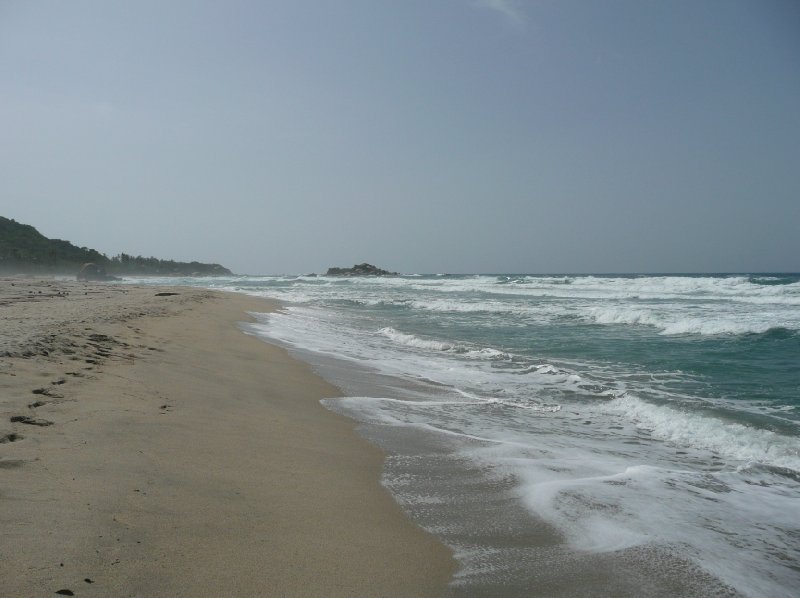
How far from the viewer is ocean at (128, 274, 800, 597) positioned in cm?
260

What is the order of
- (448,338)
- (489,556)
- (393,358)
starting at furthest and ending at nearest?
1. (448,338)
2. (393,358)
3. (489,556)

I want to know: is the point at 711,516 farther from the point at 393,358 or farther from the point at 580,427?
the point at 393,358

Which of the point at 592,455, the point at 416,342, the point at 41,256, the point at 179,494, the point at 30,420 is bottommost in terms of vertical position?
the point at 592,455

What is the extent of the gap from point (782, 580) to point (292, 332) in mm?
11416

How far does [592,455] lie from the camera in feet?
14.6

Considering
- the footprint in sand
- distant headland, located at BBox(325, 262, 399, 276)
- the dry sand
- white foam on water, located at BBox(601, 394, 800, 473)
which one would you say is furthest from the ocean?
distant headland, located at BBox(325, 262, 399, 276)

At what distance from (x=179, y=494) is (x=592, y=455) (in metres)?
3.58

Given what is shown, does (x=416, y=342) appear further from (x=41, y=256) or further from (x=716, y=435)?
(x=41, y=256)

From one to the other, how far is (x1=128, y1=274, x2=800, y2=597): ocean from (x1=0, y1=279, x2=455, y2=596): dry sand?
42cm

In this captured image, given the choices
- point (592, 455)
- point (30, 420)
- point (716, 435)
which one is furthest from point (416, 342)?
point (30, 420)

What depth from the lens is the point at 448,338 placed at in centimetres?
1241

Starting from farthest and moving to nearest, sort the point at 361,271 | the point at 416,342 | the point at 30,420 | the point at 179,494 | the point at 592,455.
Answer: the point at 361,271, the point at 416,342, the point at 592,455, the point at 30,420, the point at 179,494

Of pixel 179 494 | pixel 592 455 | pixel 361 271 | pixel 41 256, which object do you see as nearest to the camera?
pixel 179 494

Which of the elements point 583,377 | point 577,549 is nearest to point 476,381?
point 583,377
